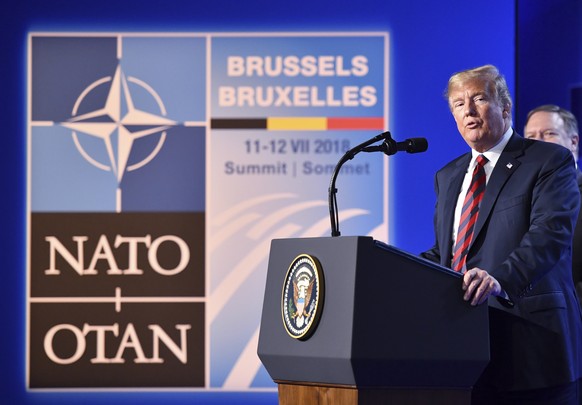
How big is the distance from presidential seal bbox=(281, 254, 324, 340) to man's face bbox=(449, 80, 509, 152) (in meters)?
0.69

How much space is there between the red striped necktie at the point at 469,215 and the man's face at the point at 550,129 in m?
1.48

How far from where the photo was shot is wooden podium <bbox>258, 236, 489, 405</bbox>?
2.10 metres

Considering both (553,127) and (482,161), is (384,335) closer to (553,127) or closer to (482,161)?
(482,161)

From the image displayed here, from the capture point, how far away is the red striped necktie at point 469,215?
2.57 m

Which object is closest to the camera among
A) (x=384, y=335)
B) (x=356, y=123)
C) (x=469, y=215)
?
(x=384, y=335)

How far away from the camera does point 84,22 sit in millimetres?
4910

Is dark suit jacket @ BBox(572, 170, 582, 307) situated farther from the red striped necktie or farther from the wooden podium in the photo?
the wooden podium

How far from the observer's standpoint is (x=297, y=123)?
485 cm

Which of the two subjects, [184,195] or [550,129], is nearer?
[550,129]

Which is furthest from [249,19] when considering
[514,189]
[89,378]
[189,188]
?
[514,189]

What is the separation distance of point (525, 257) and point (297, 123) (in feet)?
8.59

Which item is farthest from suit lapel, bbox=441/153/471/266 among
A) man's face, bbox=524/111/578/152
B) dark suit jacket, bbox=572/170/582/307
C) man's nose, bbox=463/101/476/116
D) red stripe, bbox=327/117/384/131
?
red stripe, bbox=327/117/384/131

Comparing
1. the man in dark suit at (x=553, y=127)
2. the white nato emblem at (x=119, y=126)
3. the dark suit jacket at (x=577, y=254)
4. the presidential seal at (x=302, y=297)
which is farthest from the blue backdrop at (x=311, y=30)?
the presidential seal at (x=302, y=297)

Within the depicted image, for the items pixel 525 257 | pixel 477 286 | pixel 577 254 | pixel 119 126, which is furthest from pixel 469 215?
pixel 119 126
